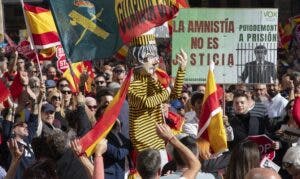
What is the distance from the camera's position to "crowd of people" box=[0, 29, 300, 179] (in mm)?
7211

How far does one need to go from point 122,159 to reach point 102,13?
2104 mm

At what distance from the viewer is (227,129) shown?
34.1ft

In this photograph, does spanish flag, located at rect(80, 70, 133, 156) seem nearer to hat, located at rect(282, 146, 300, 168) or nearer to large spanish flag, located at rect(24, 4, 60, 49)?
hat, located at rect(282, 146, 300, 168)

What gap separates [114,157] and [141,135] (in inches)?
13.6

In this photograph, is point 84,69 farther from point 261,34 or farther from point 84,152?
point 84,152

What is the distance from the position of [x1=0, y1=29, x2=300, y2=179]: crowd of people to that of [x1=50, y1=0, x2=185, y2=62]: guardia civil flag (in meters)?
0.48

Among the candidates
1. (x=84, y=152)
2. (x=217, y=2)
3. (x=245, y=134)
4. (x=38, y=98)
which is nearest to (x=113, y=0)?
(x=38, y=98)

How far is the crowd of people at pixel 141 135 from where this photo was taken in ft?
23.7

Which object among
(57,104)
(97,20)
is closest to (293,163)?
(97,20)

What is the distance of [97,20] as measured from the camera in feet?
37.0

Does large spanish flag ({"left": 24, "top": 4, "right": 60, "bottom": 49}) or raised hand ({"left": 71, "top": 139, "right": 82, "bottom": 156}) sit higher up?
large spanish flag ({"left": 24, "top": 4, "right": 60, "bottom": 49})

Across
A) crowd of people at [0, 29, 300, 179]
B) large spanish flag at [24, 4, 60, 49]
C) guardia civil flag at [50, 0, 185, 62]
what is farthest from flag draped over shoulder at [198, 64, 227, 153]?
large spanish flag at [24, 4, 60, 49]

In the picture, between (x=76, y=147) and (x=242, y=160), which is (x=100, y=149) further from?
(x=242, y=160)

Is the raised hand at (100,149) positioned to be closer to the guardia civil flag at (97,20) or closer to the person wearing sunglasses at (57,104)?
the guardia civil flag at (97,20)
